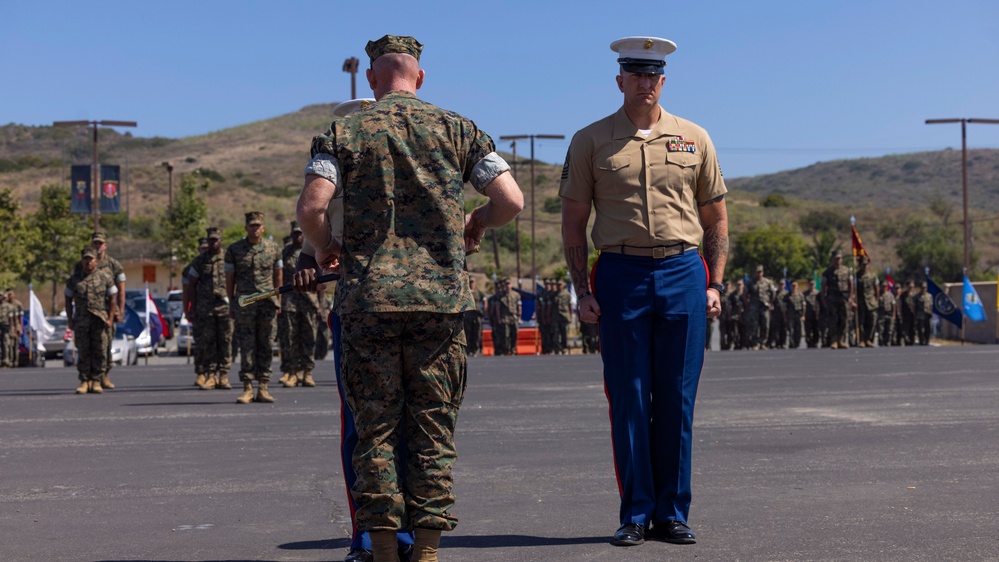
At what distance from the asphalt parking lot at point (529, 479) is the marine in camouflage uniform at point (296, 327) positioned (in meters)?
1.83

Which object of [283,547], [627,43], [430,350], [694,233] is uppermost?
[627,43]

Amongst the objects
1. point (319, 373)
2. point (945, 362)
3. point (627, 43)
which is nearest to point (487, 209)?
point (627, 43)

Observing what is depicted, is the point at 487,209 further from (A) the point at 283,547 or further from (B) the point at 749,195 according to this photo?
(B) the point at 749,195

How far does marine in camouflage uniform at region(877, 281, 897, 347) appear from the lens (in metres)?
37.2

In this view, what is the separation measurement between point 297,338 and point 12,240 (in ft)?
116

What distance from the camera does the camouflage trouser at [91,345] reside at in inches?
678

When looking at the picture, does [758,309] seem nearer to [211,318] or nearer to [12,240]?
[211,318]

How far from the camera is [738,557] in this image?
5445mm

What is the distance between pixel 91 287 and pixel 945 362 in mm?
13662

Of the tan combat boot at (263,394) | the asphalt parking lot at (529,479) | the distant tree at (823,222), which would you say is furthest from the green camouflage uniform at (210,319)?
the distant tree at (823,222)

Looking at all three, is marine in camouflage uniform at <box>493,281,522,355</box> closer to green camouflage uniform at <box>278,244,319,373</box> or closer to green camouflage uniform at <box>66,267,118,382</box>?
green camouflage uniform at <box>278,244,319,373</box>

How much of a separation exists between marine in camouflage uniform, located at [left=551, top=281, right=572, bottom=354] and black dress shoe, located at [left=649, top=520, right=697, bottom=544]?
3038 cm

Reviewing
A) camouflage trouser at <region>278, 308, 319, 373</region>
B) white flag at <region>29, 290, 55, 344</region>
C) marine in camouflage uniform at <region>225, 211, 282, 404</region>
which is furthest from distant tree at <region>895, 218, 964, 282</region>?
marine in camouflage uniform at <region>225, 211, 282, 404</region>

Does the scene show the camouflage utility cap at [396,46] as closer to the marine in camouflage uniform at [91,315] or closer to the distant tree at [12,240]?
the marine in camouflage uniform at [91,315]
